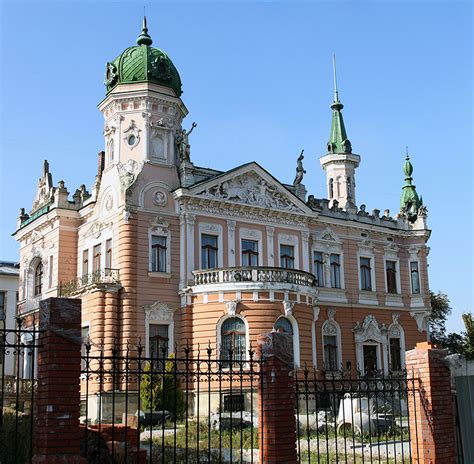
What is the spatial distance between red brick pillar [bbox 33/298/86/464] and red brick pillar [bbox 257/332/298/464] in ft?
10.0

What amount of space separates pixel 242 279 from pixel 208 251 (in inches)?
109

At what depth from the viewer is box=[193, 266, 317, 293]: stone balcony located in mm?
31453

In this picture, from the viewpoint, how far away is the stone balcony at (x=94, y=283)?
102 feet

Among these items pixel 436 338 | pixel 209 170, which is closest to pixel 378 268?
pixel 209 170

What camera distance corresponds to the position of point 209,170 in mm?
34594

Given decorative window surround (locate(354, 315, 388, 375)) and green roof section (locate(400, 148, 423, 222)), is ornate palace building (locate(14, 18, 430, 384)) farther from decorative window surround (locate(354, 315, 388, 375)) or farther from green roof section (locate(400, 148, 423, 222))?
green roof section (locate(400, 148, 423, 222))

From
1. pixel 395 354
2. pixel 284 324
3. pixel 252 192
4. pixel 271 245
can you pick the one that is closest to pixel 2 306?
pixel 271 245

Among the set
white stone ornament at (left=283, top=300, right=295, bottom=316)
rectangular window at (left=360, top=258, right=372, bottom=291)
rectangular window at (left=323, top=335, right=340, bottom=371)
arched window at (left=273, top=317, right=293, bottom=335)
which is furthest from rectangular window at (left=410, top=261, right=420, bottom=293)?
white stone ornament at (left=283, top=300, right=295, bottom=316)

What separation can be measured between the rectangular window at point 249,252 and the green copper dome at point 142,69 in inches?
319

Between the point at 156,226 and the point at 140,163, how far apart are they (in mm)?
3121

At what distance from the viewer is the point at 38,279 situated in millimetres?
38375

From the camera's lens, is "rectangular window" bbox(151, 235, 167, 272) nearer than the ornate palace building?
No

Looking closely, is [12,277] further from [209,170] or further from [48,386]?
[48,386]

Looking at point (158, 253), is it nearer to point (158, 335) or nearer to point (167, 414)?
point (158, 335)
